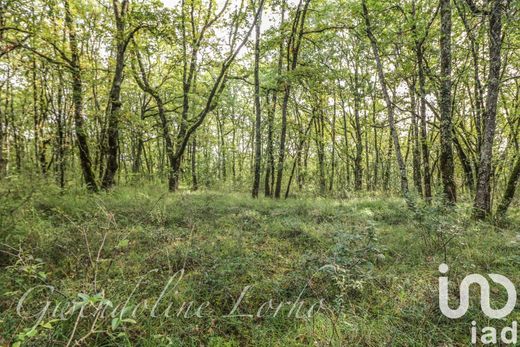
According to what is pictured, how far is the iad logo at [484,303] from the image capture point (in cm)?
258

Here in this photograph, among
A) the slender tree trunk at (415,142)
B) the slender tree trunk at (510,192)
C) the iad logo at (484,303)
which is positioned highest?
the slender tree trunk at (415,142)

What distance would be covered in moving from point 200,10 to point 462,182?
18.8 metres

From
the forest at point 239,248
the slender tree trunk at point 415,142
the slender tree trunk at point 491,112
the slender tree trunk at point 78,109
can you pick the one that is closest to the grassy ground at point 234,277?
the forest at point 239,248

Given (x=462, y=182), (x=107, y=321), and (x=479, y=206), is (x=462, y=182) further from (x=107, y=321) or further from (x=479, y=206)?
(x=107, y=321)

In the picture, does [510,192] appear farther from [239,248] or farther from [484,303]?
[239,248]

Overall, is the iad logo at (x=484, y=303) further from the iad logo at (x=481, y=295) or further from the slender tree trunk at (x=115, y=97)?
the slender tree trunk at (x=115, y=97)

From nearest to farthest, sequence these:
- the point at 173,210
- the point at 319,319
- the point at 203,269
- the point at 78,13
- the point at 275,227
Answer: the point at 319,319 → the point at 203,269 → the point at 275,227 → the point at 173,210 → the point at 78,13

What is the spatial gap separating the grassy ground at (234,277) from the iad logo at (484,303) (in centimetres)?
8

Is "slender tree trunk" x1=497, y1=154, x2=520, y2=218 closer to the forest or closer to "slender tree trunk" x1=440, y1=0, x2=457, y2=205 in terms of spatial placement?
the forest

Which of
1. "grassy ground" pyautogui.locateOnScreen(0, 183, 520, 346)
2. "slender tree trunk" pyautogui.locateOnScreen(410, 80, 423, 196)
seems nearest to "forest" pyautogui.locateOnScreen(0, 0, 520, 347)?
"grassy ground" pyautogui.locateOnScreen(0, 183, 520, 346)

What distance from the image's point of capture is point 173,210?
7.16 m

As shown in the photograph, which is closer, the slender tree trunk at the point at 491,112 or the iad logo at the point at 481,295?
the iad logo at the point at 481,295

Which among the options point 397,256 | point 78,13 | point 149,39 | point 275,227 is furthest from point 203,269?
point 78,13

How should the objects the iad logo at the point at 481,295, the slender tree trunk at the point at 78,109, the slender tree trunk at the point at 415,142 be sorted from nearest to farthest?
the iad logo at the point at 481,295, the slender tree trunk at the point at 78,109, the slender tree trunk at the point at 415,142
